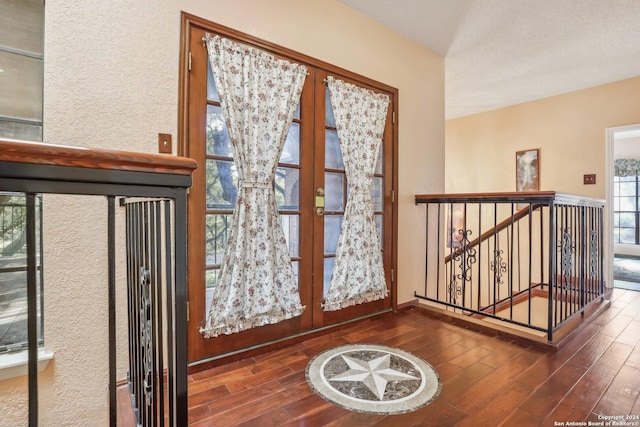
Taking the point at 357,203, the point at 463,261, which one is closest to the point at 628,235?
the point at 463,261

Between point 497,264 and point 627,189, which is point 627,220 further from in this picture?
point 497,264

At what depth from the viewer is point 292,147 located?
2229 millimetres

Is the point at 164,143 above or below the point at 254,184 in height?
above

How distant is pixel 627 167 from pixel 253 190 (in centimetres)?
784

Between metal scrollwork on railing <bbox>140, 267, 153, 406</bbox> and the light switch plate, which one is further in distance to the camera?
the light switch plate

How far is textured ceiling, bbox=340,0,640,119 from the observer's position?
2525 mm

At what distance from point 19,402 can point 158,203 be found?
1349mm

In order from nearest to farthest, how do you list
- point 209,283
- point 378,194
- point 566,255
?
point 209,283 → point 566,255 → point 378,194

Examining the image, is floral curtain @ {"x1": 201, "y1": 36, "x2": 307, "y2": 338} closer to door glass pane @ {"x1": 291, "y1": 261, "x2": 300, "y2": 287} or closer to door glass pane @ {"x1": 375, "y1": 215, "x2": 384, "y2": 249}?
door glass pane @ {"x1": 291, "y1": 261, "x2": 300, "y2": 287}

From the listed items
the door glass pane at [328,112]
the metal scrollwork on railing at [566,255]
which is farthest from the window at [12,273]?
the metal scrollwork on railing at [566,255]

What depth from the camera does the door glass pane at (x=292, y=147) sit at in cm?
220

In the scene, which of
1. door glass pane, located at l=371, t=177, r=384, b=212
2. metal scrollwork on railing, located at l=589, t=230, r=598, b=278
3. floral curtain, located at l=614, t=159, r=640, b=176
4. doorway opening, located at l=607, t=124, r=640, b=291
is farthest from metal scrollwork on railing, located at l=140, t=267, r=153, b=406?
floral curtain, located at l=614, t=159, r=640, b=176

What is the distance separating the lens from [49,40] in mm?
1444

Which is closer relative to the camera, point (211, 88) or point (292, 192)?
point (211, 88)
